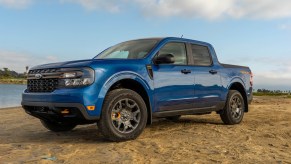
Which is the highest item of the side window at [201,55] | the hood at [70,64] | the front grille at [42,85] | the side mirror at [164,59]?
the side window at [201,55]

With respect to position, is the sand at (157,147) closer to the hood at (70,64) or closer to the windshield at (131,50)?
the hood at (70,64)

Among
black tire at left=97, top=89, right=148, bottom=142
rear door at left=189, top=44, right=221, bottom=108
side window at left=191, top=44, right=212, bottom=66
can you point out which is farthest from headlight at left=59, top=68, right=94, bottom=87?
side window at left=191, top=44, right=212, bottom=66

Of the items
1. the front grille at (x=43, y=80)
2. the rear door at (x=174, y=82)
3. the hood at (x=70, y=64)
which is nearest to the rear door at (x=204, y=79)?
the rear door at (x=174, y=82)

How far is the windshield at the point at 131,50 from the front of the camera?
593 cm

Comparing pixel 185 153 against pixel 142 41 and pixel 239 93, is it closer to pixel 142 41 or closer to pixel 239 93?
pixel 142 41

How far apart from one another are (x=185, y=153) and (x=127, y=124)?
126cm

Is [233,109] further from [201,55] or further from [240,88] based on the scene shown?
[201,55]

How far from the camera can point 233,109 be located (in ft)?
25.1

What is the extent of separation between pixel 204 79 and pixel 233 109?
150 cm

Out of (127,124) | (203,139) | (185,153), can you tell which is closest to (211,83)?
(203,139)

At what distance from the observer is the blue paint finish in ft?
15.6

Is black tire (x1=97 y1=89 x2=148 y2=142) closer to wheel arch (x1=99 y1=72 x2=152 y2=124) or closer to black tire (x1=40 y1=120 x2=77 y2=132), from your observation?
wheel arch (x1=99 y1=72 x2=152 y2=124)

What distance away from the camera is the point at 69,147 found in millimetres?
4684

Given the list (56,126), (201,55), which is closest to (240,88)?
(201,55)
